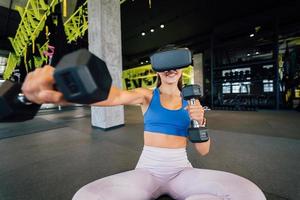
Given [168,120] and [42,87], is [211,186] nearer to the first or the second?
[168,120]

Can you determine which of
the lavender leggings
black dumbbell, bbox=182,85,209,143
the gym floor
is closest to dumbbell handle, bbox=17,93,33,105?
the lavender leggings

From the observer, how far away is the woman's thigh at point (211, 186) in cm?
76

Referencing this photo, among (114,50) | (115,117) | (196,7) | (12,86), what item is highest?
(196,7)

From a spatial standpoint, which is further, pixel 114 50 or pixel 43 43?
pixel 43 43

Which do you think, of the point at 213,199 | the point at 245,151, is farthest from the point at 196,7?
the point at 213,199

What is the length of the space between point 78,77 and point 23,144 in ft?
11.6

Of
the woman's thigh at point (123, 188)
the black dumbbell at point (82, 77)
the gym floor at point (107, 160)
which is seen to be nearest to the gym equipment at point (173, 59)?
the black dumbbell at point (82, 77)

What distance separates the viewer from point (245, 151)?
2445 mm

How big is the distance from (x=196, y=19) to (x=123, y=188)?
7.71m

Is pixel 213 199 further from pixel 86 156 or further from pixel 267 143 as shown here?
pixel 267 143

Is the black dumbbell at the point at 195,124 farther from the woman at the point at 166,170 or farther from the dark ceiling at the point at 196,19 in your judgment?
the dark ceiling at the point at 196,19

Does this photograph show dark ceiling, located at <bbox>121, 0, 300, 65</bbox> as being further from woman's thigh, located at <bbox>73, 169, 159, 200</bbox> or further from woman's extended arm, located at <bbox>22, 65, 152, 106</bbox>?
woman's extended arm, located at <bbox>22, 65, 152, 106</bbox>

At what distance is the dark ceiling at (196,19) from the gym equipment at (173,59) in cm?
587

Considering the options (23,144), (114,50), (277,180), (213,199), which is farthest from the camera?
(114,50)
